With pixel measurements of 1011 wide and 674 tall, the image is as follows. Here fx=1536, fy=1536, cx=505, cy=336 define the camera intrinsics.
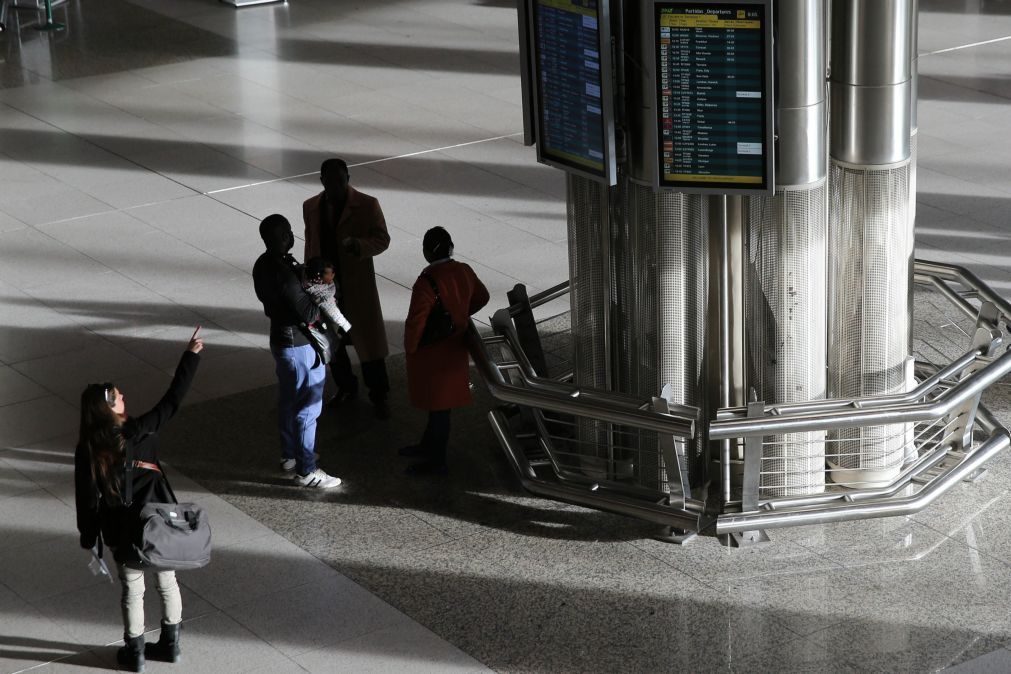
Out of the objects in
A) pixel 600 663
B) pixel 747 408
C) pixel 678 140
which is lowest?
pixel 600 663

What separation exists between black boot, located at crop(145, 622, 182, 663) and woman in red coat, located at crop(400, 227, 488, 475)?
209cm

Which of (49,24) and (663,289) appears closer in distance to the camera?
(663,289)

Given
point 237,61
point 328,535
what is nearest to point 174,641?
point 328,535

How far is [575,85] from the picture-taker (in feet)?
25.6

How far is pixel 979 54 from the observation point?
1759cm

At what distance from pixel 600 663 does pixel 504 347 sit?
2384mm

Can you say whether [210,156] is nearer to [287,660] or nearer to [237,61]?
[237,61]

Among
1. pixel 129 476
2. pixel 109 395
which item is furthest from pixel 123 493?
pixel 109 395

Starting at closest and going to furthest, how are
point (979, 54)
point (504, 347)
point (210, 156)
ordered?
point (504, 347), point (210, 156), point (979, 54)

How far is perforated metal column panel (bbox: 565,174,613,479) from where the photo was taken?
813 cm

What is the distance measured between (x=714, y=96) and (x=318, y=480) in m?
3.08

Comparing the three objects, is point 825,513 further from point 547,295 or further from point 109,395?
point 109,395

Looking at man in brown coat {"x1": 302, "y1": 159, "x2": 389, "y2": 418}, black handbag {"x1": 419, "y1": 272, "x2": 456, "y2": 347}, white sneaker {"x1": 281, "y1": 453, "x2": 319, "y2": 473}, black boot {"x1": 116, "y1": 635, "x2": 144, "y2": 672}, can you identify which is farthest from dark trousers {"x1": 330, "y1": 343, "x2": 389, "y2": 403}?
black boot {"x1": 116, "y1": 635, "x2": 144, "y2": 672}

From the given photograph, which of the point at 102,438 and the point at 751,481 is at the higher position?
the point at 102,438
